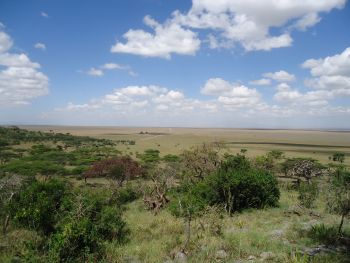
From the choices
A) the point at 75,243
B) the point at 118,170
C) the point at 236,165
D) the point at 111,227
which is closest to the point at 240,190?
the point at 236,165

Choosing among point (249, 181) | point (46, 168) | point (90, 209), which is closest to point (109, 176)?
point (46, 168)

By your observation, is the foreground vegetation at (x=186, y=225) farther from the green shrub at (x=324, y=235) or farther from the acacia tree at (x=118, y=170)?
the acacia tree at (x=118, y=170)

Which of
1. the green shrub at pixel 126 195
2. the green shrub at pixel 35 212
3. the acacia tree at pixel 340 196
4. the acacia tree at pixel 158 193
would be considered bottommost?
the green shrub at pixel 126 195

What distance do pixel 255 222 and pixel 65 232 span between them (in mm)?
9597

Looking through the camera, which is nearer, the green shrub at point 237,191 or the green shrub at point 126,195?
the green shrub at point 237,191

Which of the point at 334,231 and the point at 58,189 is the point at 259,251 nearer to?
the point at 334,231

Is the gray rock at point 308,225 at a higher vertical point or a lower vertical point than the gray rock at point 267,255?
lower

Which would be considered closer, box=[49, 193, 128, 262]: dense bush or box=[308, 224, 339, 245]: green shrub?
box=[49, 193, 128, 262]: dense bush

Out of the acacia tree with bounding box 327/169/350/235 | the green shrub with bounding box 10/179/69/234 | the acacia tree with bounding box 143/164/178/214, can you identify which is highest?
the acacia tree with bounding box 327/169/350/235

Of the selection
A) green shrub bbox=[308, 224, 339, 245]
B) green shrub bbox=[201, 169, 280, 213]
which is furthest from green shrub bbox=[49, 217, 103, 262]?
green shrub bbox=[201, 169, 280, 213]

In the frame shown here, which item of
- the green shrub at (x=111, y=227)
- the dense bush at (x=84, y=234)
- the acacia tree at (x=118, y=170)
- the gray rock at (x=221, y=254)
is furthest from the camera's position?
the acacia tree at (x=118, y=170)

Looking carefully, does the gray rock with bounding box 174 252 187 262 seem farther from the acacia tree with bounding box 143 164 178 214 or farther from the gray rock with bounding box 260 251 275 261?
the acacia tree with bounding box 143 164 178 214

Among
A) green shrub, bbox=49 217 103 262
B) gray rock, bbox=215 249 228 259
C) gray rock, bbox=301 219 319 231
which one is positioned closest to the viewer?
green shrub, bbox=49 217 103 262

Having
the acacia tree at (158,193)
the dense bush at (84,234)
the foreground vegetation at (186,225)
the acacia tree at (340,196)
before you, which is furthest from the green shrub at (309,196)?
the dense bush at (84,234)
